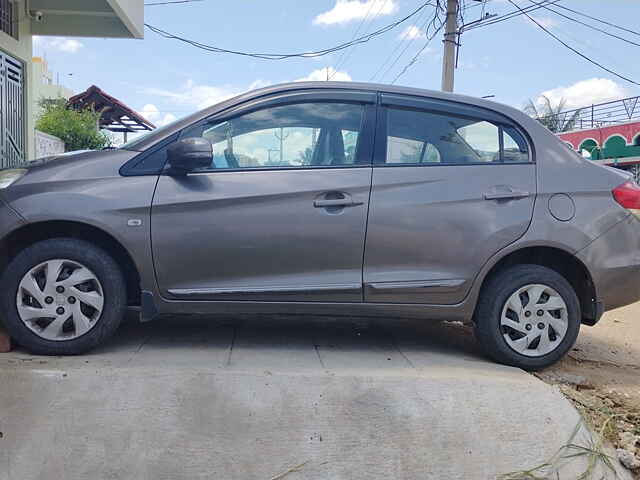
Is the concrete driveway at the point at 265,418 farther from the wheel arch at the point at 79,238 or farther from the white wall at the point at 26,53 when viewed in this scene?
the white wall at the point at 26,53

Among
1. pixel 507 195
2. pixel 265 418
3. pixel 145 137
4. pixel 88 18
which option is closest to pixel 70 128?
pixel 88 18

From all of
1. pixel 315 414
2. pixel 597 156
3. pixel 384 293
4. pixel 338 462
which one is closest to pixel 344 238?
pixel 384 293

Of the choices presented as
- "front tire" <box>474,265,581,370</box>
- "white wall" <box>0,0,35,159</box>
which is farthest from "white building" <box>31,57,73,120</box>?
"front tire" <box>474,265,581,370</box>

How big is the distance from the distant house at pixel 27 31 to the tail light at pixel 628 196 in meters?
7.10

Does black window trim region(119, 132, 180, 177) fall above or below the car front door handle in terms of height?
above

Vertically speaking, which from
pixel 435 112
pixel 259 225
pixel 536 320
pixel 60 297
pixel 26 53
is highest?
pixel 26 53

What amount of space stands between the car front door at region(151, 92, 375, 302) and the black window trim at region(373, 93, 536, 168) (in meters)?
0.18

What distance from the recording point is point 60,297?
3.52 metres

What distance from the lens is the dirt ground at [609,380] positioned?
323cm

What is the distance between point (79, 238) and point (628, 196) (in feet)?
11.4

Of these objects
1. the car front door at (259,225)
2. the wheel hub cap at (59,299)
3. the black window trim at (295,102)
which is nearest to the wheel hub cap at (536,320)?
the car front door at (259,225)

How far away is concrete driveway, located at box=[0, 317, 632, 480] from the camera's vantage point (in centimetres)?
279

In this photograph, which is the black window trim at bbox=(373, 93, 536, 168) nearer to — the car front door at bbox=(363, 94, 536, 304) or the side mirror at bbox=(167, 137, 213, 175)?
the car front door at bbox=(363, 94, 536, 304)

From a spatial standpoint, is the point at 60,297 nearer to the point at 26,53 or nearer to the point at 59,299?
the point at 59,299
